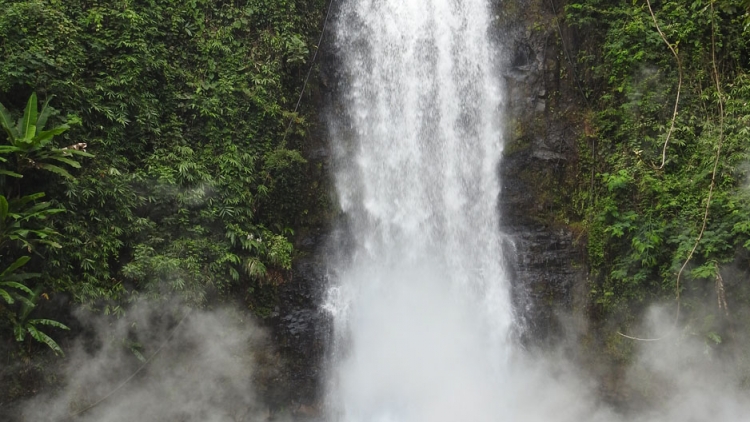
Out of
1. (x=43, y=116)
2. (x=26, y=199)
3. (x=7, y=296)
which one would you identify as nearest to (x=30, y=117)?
(x=43, y=116)

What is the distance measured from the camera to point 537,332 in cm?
923

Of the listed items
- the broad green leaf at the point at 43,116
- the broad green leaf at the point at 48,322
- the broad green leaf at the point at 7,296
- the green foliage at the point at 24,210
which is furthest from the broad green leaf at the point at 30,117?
the broad green leaf at the point at 48,322

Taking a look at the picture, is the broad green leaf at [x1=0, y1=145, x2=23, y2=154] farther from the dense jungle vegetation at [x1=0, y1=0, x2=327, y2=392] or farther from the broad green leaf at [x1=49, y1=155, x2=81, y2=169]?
Result: the broad green leaf at [x1=49, y1=155, x2=81, y2=169]

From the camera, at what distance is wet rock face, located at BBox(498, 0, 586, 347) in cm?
931

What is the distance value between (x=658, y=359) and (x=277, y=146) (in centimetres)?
713

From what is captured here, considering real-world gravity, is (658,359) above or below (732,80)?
below

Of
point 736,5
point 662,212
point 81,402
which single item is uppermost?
point 736,5

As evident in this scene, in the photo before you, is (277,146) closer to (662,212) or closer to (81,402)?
(81,402)

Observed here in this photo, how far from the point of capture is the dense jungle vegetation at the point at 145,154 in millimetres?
7012

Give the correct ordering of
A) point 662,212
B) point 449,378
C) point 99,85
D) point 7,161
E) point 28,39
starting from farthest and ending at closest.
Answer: point 449,378
point 662,212
point 99,85
point 28,39
point 7,161

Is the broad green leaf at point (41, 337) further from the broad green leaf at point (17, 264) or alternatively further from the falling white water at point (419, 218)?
the falling white water at point (419, 218)

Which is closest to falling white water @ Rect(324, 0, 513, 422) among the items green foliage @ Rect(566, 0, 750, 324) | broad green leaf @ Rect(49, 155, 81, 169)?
green foliage @ Rect(566, 0, 750, 324)

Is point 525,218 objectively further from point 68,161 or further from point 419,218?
A: point 68,161

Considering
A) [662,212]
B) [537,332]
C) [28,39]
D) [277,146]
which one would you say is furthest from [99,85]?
[662,212]
